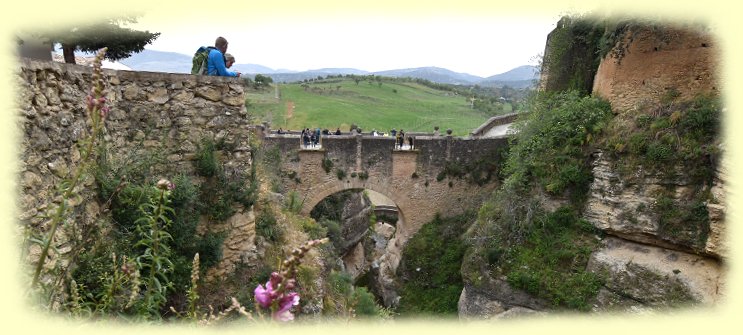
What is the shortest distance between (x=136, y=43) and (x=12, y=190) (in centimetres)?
941

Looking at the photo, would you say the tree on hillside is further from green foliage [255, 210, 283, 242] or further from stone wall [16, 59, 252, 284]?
Answer: green foliage [255, 210, 283, 242]

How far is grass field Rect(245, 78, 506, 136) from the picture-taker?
142 ft

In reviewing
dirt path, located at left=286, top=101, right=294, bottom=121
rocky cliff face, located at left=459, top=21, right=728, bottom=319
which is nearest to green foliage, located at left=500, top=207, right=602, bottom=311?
rocky cliff face, located at left=459, top=21, right=728, bottom=319

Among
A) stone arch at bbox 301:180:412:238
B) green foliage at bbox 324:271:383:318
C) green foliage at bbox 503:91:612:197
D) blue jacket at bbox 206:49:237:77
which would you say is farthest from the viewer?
stone arch at bbox 301:180:412:238

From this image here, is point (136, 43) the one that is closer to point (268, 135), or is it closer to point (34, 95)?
point (268, 135)

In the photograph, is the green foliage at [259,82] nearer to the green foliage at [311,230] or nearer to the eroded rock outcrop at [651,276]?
the green foliage at [311,230]

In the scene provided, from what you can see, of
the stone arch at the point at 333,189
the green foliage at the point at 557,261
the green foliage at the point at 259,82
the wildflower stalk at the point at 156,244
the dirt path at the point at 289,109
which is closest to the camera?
the wildflower stalk at the point at 156,244

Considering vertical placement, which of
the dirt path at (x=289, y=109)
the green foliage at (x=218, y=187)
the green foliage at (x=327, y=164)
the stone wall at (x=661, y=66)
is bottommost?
the green foliage at (x=327, y=164)

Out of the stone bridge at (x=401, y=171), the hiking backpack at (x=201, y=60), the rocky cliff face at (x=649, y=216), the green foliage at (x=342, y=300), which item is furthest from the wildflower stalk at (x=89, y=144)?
the stone bridge at (x=401, y=171)

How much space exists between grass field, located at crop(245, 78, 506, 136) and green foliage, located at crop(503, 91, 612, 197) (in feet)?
79.2

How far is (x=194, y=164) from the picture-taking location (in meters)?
5.53

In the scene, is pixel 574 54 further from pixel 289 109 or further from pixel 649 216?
pixel 289 109

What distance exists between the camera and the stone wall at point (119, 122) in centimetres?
321

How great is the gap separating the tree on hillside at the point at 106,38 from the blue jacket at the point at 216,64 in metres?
5.92
